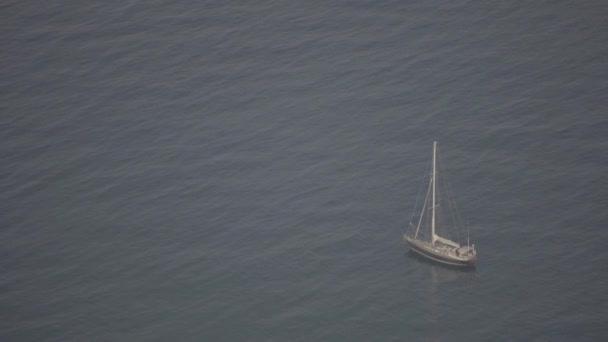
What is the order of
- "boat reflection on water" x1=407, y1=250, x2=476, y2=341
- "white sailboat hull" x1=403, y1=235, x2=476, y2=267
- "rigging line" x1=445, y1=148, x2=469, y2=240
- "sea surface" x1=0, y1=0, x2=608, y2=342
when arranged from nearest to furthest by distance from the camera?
"boat reflection on water" x1=407, y1=250, x2=476, y2=341, "sea surface" x1=0, y1=0, x2=608, y2=342, "white sailboat hull" x1=403, y1=235, x2=476, y2=267, "rigging line" x1=445, y1=148, x2=469, y2=240

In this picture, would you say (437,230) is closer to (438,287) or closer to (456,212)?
(456,212)

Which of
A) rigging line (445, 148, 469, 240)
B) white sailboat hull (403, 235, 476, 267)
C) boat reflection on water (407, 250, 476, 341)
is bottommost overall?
boat reflection on water (407, 250, 476, 341)

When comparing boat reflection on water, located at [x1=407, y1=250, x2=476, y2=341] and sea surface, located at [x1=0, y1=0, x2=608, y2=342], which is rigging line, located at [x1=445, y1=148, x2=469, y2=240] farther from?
boat reflection on water, located at [x1=407, y1=250, x2=476, y2=341]

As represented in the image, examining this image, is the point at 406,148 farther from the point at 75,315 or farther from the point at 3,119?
the point at 3,119

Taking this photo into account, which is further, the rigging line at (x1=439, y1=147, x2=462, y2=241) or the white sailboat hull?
the rigging line at (x1=439, y1=147, x2=462, y2=241)

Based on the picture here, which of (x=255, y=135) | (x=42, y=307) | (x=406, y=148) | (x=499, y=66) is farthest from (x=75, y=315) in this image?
(x=499, y=66)

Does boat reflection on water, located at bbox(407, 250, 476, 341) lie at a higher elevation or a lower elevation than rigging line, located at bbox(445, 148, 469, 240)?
lower

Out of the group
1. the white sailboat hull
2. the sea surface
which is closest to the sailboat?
the white sailboat hull
